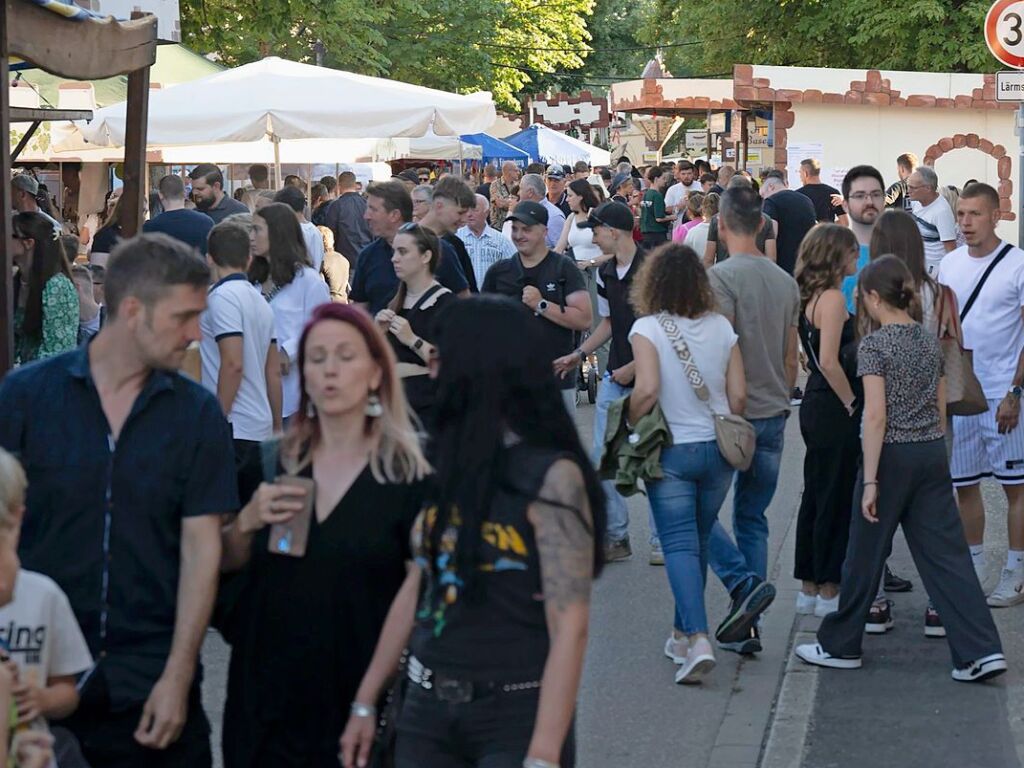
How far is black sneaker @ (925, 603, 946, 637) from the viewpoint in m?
7.33

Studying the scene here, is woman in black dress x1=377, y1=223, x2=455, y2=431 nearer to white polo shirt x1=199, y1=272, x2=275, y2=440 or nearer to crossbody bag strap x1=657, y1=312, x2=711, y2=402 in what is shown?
white polo shirt x1=199, y1=272, x2=275, y2=440

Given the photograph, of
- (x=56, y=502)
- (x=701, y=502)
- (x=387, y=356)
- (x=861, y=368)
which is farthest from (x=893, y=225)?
(x=56, y=502)

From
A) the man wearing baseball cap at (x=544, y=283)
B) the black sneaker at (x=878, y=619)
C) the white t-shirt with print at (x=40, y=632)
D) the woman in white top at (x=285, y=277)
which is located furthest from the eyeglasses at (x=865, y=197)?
the white t-shirt with print at (x=40, y=632)

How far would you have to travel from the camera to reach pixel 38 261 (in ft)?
25.5

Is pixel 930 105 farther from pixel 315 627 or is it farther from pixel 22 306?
pixel 315 627

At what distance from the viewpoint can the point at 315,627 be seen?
3.60 metres

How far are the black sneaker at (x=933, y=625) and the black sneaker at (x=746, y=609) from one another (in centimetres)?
90

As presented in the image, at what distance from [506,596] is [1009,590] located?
202 inches

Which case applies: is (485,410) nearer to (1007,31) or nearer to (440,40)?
(1007,31)

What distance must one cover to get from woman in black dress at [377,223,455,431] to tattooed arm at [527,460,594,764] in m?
4.10

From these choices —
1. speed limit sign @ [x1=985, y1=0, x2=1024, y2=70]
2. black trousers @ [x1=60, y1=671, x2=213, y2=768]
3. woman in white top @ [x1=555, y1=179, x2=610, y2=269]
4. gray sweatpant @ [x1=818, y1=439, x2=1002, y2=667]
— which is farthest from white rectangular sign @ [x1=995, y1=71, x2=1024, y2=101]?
black trousers @ [x1=60, y1=671, x2=213, y2=768]

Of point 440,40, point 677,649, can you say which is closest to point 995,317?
point 677,649

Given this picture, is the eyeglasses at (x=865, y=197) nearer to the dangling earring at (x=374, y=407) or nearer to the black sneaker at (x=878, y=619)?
the black sneaker at (x=878, y=619)

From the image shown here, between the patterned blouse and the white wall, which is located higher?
the white wall
